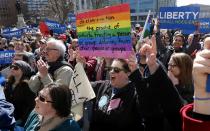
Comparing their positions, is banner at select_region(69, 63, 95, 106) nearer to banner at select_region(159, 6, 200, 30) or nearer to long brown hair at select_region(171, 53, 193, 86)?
long brown hair at select_region(171, 53, 193, 86)

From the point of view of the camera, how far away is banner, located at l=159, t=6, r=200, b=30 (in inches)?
299

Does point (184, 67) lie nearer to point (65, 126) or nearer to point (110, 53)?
point (110, 53)

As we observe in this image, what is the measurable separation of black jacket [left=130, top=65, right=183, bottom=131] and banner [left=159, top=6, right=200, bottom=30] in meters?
4.52

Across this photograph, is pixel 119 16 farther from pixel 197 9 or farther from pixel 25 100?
pixel 197 9

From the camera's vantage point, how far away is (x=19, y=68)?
507cm

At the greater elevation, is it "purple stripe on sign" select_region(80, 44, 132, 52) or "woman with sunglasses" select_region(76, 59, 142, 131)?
"purple stripe on sign" select_region(80, 44, 132, 52)

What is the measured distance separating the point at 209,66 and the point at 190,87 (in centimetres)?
225

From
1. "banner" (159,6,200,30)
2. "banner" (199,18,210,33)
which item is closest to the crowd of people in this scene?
"banner" (159,6,200,30)

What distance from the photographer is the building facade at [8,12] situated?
268 feet

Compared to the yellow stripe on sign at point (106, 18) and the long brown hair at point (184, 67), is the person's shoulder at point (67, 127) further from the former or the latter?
the long brown hair at point (184, 67)

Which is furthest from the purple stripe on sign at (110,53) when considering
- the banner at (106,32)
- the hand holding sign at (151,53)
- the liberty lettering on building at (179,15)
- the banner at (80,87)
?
the liberty lettering on building at (179,15)

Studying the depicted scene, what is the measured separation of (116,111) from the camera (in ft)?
11.8

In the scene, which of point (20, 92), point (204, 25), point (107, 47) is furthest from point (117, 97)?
point (204, 25)

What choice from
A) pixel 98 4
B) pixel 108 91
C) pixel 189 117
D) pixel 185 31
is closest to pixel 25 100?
pixel 108 91
